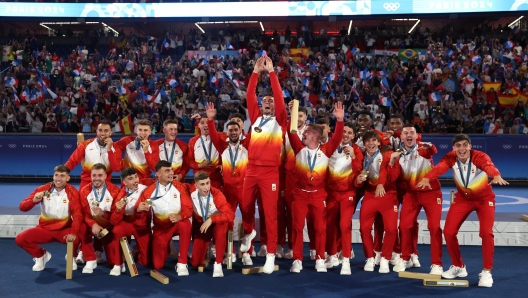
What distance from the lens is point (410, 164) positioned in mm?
8102

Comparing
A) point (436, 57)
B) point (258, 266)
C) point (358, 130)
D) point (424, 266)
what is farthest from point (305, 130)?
point (436, 57)

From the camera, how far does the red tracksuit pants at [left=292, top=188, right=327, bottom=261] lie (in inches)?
321

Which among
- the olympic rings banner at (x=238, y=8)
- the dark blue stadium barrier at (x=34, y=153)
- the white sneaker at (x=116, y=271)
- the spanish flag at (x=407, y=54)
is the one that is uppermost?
the olympic rings banner at (x=238, y=8)

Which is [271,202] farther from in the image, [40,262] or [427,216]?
[40,262]

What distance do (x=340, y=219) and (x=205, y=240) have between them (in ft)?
6.42

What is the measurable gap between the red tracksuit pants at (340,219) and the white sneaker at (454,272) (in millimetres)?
1307

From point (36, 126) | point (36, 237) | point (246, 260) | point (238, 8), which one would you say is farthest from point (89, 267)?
point (238, 8)

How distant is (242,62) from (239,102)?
5.07 m

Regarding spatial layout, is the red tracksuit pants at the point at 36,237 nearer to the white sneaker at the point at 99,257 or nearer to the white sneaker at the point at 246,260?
the white sneaker at the point at 99,257

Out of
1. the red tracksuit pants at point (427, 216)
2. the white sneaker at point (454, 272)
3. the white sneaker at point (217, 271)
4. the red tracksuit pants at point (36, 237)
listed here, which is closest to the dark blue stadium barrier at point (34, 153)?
the red tracksuit pants at point (36, 237)

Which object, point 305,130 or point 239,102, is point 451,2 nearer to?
point 239,102

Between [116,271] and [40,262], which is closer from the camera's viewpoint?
[116,271]

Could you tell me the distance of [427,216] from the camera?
314 inches

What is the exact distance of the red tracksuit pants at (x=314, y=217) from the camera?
26.7 ft
